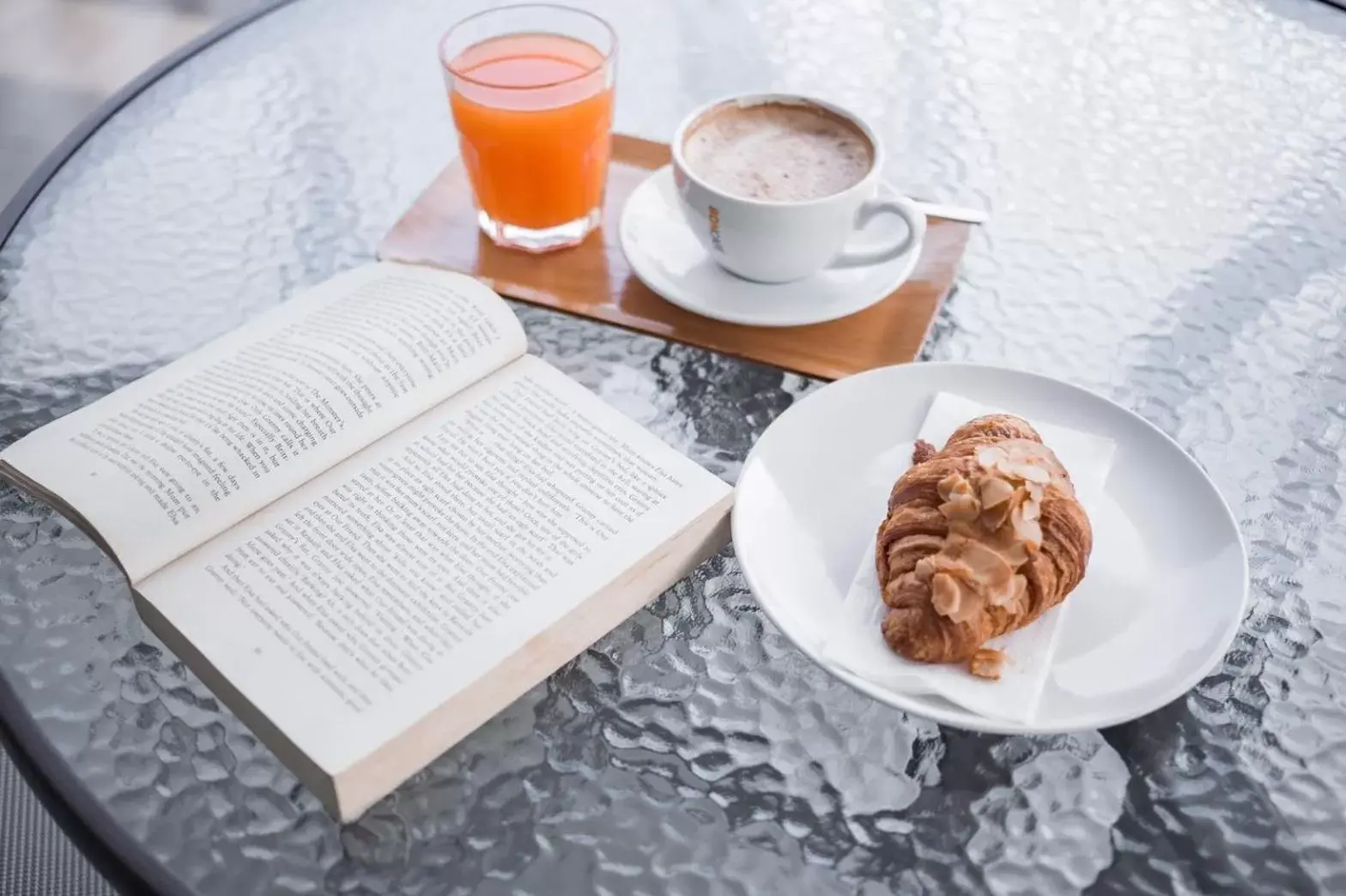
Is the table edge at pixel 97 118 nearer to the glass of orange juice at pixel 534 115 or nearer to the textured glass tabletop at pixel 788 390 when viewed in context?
the textured glass tabletop at pixel 788 390

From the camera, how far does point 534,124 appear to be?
3.12 ft

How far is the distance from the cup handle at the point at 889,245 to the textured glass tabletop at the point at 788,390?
84mm

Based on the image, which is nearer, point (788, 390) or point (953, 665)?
point (953, 665)

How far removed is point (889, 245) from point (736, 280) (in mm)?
121

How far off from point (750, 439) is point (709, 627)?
0.17 m

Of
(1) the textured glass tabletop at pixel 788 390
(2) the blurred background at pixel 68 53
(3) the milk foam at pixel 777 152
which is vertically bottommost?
(2) the blurred background at pixel 68 53

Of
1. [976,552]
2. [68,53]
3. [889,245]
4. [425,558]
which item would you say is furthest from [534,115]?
[68,53]

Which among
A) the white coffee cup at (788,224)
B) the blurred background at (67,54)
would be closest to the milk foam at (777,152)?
the white coffee cup at (788,224)

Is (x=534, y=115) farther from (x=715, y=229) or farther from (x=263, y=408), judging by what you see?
(x=263, y=408)

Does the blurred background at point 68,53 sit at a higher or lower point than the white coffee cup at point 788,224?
lower

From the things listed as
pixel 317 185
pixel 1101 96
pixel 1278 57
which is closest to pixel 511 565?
pixel 317 185

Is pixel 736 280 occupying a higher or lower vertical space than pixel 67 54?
higher

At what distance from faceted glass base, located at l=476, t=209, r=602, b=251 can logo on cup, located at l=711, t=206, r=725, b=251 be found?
138mm

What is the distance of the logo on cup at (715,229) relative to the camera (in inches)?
35.7
